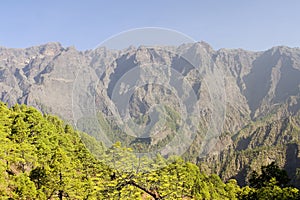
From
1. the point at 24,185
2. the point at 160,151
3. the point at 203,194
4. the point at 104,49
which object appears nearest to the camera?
the point at 160,151

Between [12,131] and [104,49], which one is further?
[12,131]

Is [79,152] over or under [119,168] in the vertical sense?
under

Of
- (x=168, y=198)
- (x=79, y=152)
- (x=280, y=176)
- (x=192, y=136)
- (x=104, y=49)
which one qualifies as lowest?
(x=280, y=176)

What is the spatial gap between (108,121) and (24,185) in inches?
688

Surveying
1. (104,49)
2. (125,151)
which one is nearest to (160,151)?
(125,151)

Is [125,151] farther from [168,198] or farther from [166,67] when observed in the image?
[166,67]

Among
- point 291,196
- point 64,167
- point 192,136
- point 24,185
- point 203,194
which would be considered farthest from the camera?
point 203,194

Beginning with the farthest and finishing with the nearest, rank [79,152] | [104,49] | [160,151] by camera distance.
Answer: [79,152] < [104,49] < [160,151]

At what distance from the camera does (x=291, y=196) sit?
35.7 m

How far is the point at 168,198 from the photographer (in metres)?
9.24

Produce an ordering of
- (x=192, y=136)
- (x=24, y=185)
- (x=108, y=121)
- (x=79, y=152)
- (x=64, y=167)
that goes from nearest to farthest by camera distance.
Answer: (x=192, y=136), (x=108, y=121), (x=24, y=185), (x=64, y=167), (x=79, y=152)

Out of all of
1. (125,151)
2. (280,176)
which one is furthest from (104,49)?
(280,176)

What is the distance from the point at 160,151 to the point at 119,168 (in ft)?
4.36

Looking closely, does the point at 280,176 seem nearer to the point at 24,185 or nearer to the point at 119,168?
the point at 24,185
